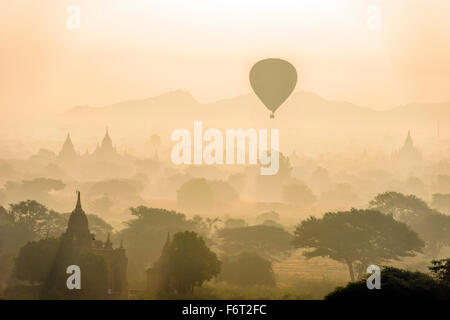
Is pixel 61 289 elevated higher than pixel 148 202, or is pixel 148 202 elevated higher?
pixel 148 202

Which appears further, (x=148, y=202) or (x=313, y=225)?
(x=148, y=202)

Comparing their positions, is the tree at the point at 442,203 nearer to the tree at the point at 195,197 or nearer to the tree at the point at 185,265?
the tree at the point at 195,197

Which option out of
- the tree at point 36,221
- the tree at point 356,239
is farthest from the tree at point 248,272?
the tree at point 36,221

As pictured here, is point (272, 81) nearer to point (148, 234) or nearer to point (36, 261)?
point (148, 234)

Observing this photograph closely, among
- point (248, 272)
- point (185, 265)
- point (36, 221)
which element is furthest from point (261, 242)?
point (36, 221)
